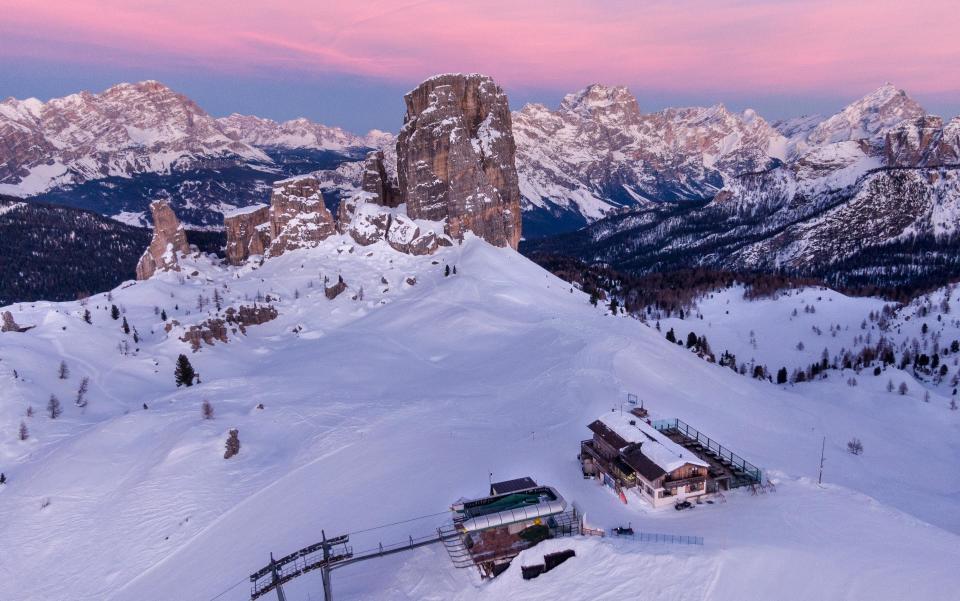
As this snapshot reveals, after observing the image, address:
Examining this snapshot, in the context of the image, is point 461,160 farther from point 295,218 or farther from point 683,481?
point 683,481

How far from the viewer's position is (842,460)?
60.3m

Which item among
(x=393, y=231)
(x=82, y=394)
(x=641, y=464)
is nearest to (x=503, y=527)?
(x=641, y=464)

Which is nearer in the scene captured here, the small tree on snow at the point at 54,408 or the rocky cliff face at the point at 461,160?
the small tree on snow at the point at 54,408

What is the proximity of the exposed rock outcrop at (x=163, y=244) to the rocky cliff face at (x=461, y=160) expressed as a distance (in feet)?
192

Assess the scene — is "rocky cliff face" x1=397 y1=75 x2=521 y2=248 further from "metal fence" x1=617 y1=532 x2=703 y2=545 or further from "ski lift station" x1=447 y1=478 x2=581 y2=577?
"metal fence" x1=617 y1=532 x2=703 y2=545

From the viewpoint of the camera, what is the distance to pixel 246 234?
5940 inches

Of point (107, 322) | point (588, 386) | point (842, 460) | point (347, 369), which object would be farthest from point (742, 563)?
point (107, 322)

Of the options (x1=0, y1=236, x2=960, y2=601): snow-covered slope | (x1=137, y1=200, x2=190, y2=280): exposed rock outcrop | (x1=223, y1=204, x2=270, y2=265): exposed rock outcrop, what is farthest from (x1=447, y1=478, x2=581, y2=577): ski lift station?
(x1=223, y1=204, x2=270, y2=265): exposed rock outcrop

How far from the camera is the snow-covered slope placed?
30359mm

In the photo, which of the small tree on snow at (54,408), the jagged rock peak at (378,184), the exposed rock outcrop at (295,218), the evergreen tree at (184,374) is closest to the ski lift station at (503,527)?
the evergreen tree at (184,374)

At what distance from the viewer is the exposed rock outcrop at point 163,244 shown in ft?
456

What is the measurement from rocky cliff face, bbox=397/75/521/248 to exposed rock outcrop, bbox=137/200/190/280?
192ft

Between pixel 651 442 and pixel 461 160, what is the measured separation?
107499 millimetres

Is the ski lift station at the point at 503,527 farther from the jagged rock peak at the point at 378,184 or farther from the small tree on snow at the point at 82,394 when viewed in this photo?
the jagged rock peak at the point at 378,184
